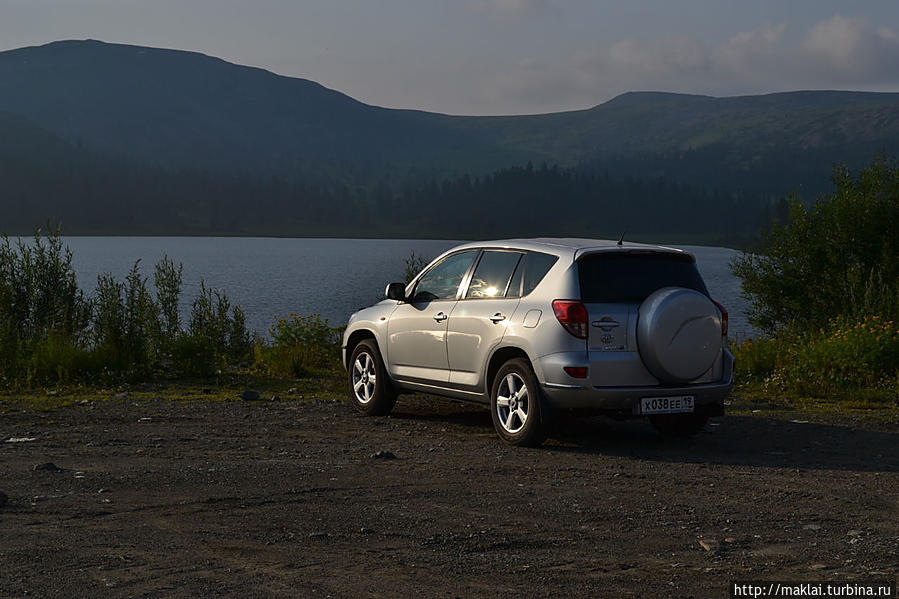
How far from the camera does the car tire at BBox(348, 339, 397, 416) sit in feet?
35.3

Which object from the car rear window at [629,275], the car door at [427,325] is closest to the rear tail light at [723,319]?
the car rear window at [629,275]

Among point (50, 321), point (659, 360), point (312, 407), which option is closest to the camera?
point (659, 360)

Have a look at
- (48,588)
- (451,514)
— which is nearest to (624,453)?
(451,514)

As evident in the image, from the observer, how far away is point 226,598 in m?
4.50

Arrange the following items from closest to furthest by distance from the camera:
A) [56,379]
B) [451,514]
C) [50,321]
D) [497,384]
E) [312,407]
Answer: [451,514], [497,384], [312,407], [56,379], [50,321]

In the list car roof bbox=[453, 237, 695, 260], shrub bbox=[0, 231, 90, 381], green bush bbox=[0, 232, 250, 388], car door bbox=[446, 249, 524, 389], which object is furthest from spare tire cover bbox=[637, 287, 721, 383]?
shrub bbox=[0, 231, 90, 381]

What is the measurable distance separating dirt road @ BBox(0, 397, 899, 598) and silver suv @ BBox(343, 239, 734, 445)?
46cm

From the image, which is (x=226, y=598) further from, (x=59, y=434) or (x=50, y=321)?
(x=50, y=321)

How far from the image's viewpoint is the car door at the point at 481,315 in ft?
29.9

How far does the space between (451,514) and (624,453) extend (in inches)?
118

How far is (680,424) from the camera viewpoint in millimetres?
9609

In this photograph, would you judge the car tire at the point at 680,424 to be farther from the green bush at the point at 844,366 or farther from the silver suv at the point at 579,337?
the green bush at the point at 844,366

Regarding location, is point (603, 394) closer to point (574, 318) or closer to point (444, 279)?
point (574, 318)

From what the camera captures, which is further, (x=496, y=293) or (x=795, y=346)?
(x=795, y=346)
